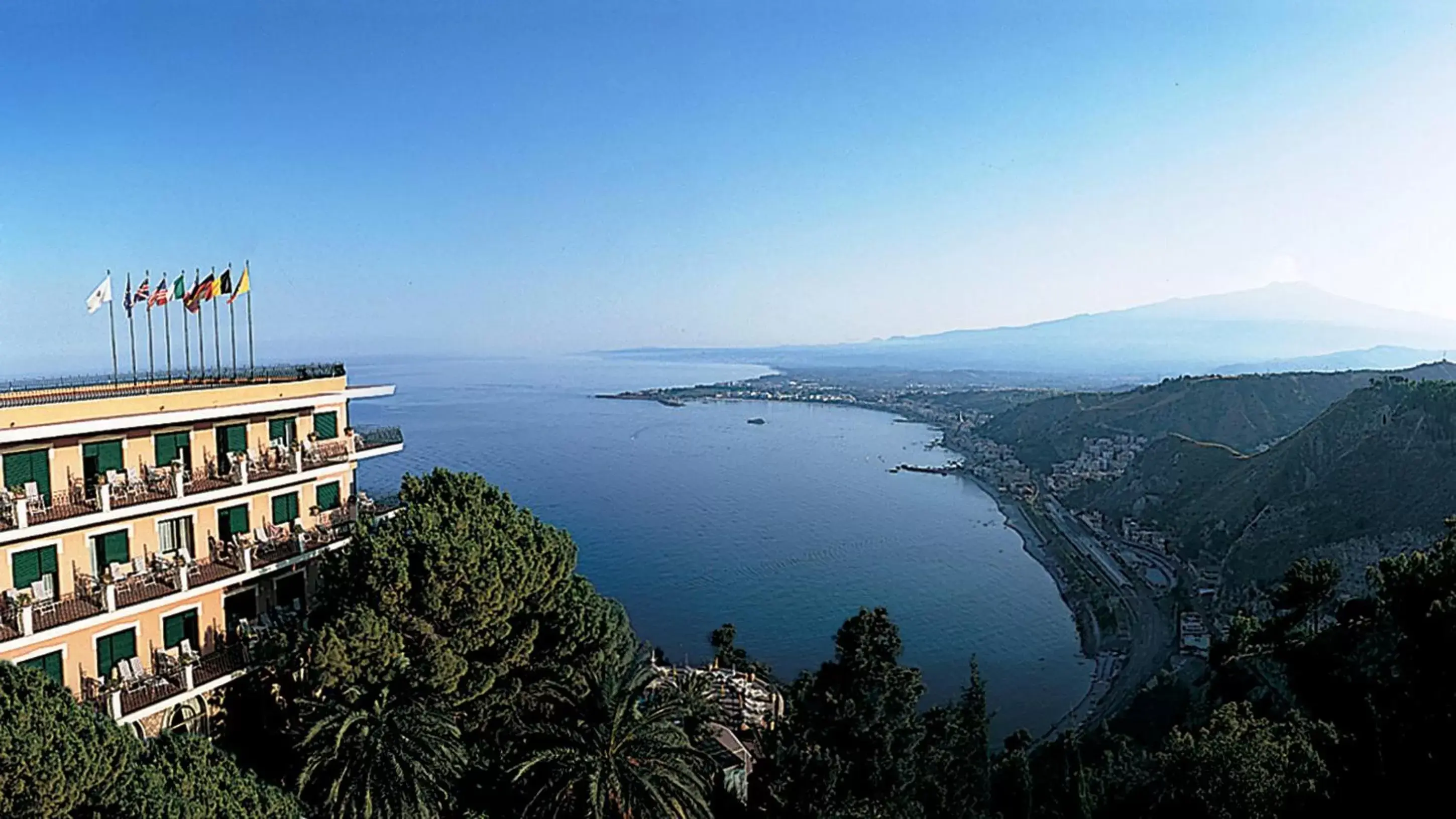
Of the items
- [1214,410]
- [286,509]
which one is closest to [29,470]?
[286,509]

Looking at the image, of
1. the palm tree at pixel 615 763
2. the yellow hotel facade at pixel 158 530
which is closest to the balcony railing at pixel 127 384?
the yellow hotel facade at pixel 158 530

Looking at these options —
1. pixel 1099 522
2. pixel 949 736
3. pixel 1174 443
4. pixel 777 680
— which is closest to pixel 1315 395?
pixel 1174 443

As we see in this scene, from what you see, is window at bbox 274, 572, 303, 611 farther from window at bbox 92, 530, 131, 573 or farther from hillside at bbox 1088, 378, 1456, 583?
hillside at bbox 1088, 378, 1456, 583

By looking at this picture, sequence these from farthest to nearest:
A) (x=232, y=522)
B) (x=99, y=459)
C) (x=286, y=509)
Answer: (x=286, y=509)
(x=232, y=522)
(x=99, y=459)

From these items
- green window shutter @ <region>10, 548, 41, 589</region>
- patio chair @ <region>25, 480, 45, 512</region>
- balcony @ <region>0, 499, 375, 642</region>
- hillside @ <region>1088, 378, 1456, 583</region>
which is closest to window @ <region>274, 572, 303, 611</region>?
balcony @ <region>0, 499, 375, 642</region>

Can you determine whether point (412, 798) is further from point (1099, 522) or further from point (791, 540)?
point (1099, 522)

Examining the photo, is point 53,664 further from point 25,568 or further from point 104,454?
point 104,454

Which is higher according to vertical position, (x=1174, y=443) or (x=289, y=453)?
(x=289, y=453)
